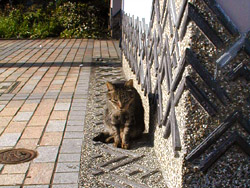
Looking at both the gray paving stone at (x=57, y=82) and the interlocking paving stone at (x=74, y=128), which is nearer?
the interlocking paving stone at (x=74, y=128)

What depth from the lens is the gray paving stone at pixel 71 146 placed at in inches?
178

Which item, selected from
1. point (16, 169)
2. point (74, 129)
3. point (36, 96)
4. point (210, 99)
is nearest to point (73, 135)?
point (74, 129)

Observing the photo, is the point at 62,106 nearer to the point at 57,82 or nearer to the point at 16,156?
the point at 57,82

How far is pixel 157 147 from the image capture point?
4383mm

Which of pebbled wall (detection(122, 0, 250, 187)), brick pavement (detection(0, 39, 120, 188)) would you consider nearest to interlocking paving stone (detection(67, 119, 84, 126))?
brick pavement (detection(0, 39, 120, 188))

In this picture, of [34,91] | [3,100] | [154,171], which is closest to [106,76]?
[34,91]

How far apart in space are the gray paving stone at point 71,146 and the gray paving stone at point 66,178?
1.99 ft

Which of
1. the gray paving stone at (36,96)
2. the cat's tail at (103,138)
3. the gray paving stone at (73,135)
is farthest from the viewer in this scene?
the gray paving stone at (36,96)

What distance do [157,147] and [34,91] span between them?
367 centimetres

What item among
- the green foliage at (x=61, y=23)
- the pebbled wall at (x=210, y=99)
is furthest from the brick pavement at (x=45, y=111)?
the green foliage at (x=61, y=23)

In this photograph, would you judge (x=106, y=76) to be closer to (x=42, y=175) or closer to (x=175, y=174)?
(x=42, y=175)

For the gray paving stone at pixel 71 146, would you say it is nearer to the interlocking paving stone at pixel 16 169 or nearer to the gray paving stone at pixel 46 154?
the gray paving stone at pixel 46 154

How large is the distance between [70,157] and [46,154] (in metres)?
0.30

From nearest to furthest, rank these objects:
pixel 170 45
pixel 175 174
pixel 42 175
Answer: pixel 175 174 < pixel 170 45 < pixel 42 175
